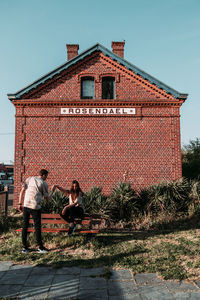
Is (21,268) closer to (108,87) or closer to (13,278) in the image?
(13,278)

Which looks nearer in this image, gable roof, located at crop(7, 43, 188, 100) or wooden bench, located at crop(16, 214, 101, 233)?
wooden bench, located at crop(16, 214, 101, 233)

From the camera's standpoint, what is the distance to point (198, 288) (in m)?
3.88

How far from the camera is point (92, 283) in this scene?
4117 mm

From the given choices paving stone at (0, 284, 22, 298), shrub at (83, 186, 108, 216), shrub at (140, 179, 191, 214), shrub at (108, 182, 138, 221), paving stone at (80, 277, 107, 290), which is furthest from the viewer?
shrub at (140, 179, 191, 214)

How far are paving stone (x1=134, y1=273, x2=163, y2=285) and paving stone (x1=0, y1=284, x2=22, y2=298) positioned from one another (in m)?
2.02

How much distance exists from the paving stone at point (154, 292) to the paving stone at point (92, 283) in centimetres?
64

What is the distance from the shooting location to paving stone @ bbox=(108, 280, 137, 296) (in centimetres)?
378

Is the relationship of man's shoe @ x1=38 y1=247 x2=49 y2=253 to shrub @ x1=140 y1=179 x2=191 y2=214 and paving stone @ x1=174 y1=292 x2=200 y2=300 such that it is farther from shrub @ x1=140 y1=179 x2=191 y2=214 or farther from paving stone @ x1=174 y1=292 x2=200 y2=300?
shrub @ x1=140 y1=179 x2=191 y2=214

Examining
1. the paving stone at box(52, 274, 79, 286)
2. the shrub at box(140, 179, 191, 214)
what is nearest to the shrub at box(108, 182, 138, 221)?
the shrub at box(140, 179, 191, 214)

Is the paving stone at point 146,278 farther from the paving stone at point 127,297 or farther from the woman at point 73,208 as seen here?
the woman at point 73,208

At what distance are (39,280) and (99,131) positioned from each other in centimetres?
932

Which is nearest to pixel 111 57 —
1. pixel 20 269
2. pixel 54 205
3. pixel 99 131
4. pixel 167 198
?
pixel 99 131

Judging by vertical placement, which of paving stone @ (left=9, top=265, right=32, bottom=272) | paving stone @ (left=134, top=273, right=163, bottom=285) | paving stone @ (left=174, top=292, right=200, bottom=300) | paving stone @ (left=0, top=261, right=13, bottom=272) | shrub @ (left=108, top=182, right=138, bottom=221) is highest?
shrub @ (left=108, top=182, right=138, bottom=221)

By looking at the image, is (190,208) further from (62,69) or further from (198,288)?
(62,69)
